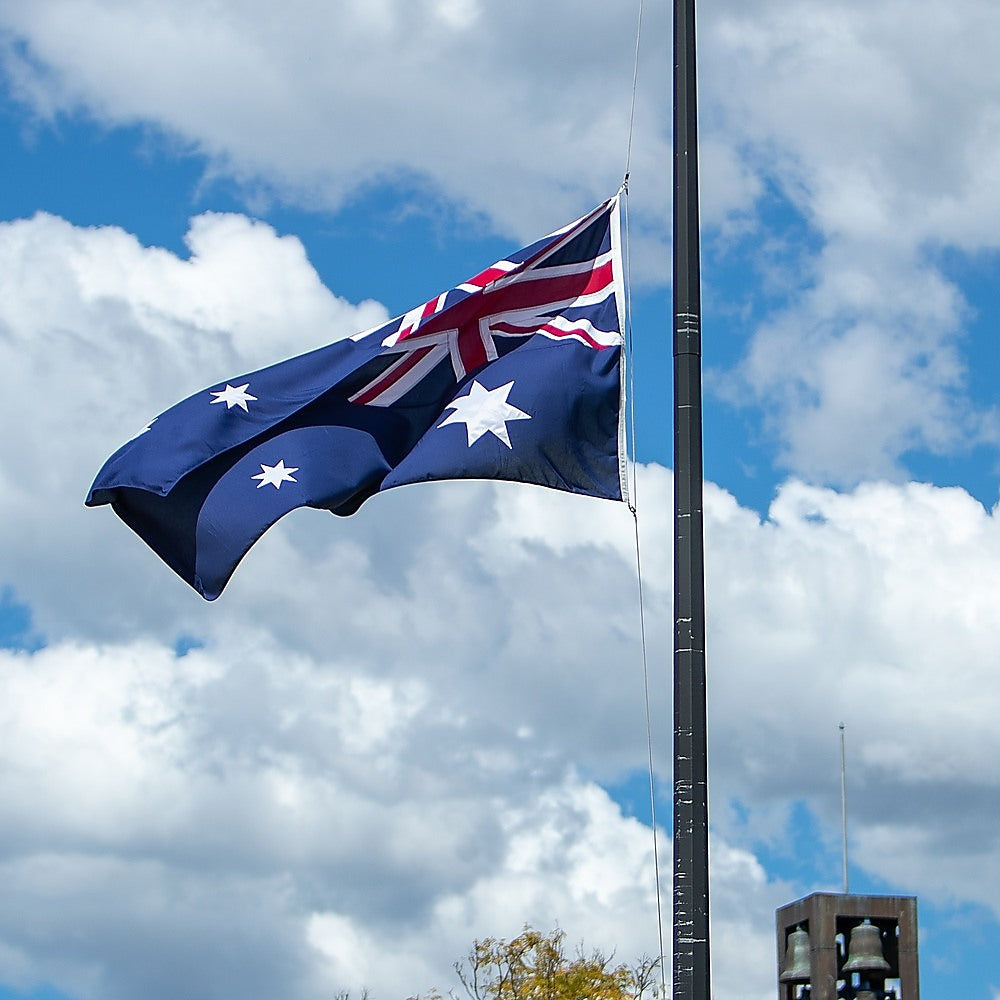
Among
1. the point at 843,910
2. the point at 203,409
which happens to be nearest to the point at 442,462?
the point at 203,409

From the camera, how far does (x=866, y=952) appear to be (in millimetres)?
12297

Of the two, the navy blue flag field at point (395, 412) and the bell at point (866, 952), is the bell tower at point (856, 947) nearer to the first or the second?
the bell at point (866, 952)

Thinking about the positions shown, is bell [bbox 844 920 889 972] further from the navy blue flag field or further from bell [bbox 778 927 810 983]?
the navy blue flag field

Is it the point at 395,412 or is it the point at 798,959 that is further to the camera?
the point at 395,412

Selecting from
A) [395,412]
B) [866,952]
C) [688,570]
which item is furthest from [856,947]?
[395,412]

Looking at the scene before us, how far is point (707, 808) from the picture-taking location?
1080 centimetres

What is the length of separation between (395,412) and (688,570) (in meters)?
4.02

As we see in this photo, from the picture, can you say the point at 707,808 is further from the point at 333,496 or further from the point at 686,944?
the point at 333,496

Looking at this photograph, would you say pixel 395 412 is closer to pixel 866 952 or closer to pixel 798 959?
pixel 798 959

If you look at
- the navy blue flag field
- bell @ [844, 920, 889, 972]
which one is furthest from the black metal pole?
bell @ [844, 920, 889, 972]

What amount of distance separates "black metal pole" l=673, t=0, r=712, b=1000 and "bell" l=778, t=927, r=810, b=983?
2265mm

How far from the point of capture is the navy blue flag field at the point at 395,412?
44.9ft

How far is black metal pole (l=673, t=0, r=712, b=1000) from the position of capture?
10508 millimetres

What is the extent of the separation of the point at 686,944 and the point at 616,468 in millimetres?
3899
